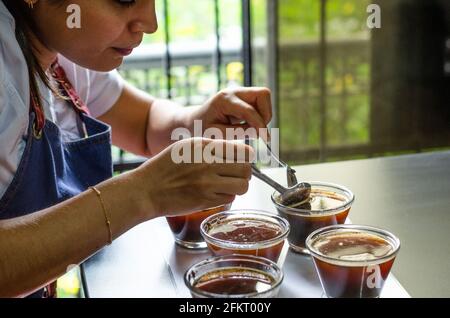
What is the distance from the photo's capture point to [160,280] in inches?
49.5

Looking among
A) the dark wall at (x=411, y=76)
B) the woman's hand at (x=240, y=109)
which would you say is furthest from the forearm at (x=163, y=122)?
the dark wall at (x=411, y=76)

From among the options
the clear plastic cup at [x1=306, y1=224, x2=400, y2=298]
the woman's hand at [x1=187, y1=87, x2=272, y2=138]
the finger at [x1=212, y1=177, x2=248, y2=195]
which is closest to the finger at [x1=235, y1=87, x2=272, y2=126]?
the woman's hand at [x1=187, y1=87, x2=272, y2=138]

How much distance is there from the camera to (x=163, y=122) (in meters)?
2.01

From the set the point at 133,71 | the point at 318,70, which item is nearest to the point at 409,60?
the point at 318,70

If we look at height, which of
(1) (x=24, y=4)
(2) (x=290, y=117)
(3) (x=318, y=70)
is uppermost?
(1) (x=24, y=4)

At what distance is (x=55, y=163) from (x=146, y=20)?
1.30 feet

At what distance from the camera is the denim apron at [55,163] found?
4.75 ft

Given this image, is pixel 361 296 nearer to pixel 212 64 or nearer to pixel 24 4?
pixel 24 4

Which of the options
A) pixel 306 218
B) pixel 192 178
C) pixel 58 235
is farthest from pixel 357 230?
pixel 58 235

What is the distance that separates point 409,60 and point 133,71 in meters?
2.37

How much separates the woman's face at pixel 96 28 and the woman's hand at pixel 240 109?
310 mm

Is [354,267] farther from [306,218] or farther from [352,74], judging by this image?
[352,74]

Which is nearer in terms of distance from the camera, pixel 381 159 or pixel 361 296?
pixel 361 296

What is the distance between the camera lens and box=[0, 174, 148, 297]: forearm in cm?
120
